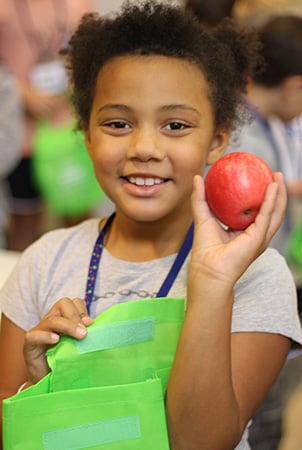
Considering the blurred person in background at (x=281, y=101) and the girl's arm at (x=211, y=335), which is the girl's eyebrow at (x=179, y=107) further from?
the blurred person in background at (x=281, y=101)

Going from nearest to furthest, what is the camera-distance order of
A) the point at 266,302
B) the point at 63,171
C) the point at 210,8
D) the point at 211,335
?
the point at 211,335, the point at 266,302, the point at 210,8, the point at 63,171

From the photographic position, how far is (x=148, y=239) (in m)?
1.56

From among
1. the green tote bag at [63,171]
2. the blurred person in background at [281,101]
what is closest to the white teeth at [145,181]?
the blurred person in background at [281,101]

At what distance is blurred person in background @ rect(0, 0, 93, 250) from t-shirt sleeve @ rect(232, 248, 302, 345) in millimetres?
2357

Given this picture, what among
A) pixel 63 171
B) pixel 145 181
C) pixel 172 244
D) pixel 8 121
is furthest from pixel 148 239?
pixel 63 171

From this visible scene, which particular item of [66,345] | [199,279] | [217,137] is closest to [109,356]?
[66,345]

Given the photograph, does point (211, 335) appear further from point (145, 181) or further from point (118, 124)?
point (118, 124)

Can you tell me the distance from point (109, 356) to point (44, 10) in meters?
2.67

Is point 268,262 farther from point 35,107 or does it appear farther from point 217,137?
point 35,107

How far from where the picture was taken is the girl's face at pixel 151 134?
1.43 m

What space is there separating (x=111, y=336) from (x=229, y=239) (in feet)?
0.77

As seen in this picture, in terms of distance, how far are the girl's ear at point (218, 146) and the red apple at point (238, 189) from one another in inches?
9.8

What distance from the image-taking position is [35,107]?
3668 millimetres

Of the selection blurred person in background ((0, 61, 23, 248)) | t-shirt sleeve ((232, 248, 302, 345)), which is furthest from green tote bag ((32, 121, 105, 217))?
t-shirt sleeve ((232, 248, 302, 345))
